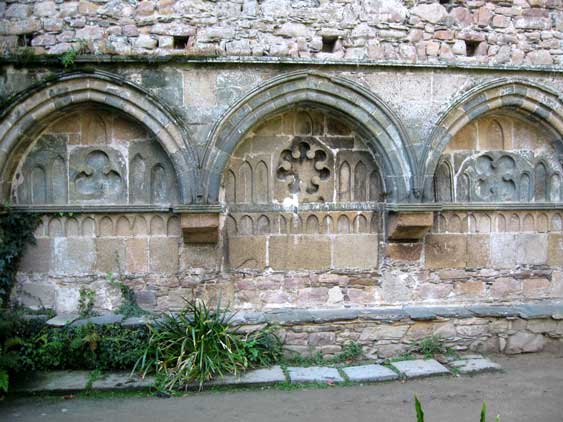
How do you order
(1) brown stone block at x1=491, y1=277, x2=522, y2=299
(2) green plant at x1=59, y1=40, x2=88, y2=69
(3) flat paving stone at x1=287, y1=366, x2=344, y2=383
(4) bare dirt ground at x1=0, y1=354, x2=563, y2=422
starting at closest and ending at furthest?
1. (4) bare dirt ground at x1=0, y1=354, x2=563, y2=422
2. (3) flat paving stone at x1=287, y1=366, x2=344, y2=383
3. (2) green plant at x1=59, y1=40, x2=88, y2=69
4. (1) brown stone block at x1=491, y1=277, x2=522, y2=299

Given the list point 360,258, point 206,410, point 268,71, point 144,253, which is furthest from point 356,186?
point 206,410

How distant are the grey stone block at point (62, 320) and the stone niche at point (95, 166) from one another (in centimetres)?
124

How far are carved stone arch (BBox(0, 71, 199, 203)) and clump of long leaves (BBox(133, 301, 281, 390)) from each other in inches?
50.5

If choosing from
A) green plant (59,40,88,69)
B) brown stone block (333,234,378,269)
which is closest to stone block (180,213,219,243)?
brown stone block (333,234,378,269)

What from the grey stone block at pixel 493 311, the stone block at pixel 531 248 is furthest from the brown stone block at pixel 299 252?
the stone block at pixel 531 248

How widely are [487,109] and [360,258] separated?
2222mm

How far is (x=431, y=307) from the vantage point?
6.25 m

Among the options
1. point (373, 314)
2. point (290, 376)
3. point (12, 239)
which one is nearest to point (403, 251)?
point (373, 314)

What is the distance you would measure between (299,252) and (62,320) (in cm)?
268

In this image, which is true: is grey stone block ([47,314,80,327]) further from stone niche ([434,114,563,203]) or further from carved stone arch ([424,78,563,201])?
stone niche ([434,114,563,203])

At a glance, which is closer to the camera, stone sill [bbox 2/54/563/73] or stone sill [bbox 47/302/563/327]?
stone sill [bbox 2/54/563/73]

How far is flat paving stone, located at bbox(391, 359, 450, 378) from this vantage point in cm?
546

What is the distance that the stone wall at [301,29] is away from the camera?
18.4 feet

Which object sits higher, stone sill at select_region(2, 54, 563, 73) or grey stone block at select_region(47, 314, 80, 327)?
stone sill at select_region(2, 54, 563, 73)
